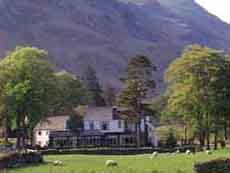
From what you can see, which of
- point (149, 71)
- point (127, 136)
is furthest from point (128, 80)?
point (127, 136)

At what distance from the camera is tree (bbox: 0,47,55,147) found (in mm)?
95125

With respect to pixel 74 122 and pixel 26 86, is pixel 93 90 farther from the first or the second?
pixel 26 86

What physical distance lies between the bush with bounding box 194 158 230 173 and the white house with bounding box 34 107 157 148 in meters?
78.9

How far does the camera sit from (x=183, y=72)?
9294 centimetres

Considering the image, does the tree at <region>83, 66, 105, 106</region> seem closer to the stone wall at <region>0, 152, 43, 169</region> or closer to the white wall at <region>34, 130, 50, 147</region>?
the white wall at <region>34, 130, 50, 147</region>

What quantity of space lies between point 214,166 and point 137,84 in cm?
6740

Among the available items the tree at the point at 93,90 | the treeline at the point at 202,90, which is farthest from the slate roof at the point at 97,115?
the treeline at the point at 202,90

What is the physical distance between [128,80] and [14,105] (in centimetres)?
2531

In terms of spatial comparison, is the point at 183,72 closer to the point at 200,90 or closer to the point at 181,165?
the point at 200,90

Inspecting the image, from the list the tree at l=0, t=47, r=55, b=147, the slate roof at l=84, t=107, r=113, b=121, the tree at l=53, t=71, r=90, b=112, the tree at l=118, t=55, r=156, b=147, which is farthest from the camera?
the slate roof at l=84, t=107, r=113, b=121

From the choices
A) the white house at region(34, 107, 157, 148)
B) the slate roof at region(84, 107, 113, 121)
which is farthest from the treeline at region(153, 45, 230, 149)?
the slate roof at region(84, 107, 113, 121)

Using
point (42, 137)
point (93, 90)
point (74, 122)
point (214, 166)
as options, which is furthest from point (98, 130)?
point (214, 166)

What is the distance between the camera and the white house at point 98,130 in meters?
129

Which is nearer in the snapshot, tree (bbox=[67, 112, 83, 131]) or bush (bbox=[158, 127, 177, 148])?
bush (bbox=[158, 127, 177, 148])
